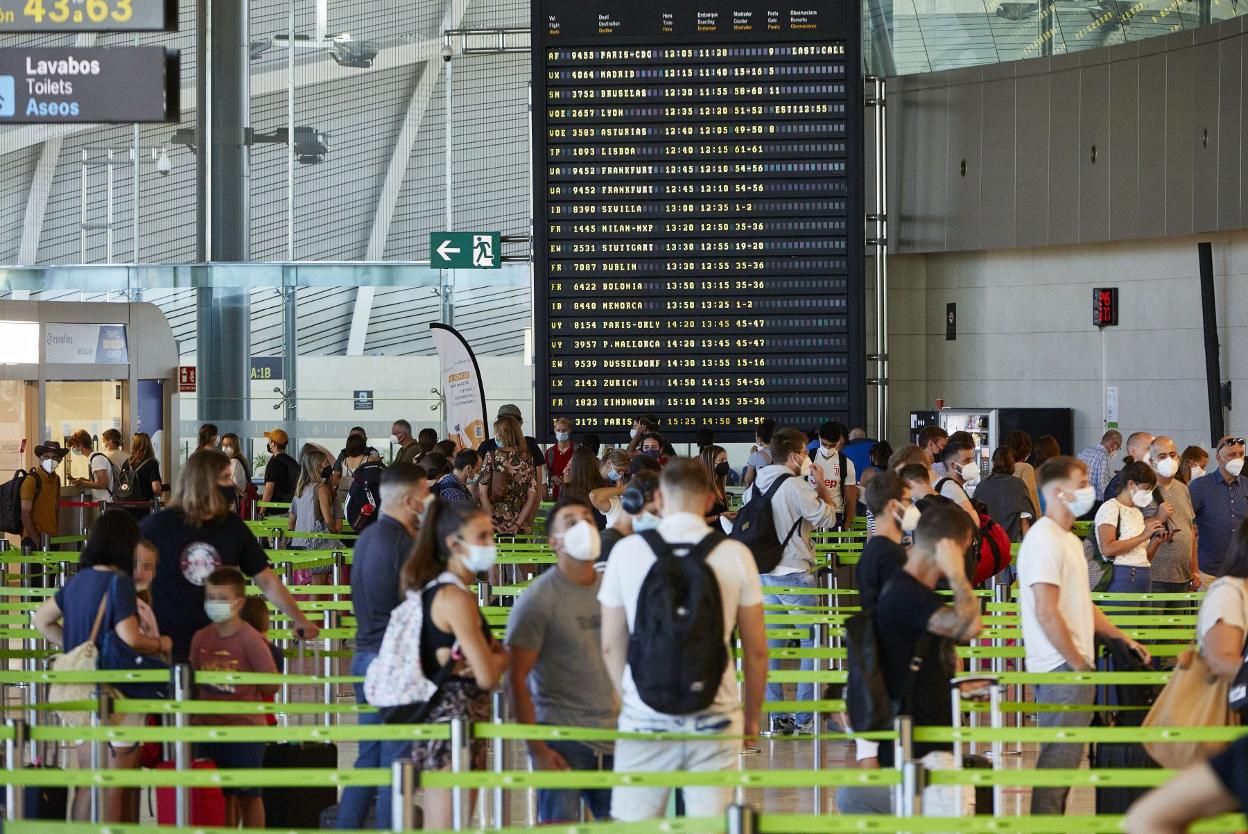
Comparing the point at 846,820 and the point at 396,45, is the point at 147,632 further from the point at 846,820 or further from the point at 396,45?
the point at 396,45

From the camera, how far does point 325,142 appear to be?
25.8 m

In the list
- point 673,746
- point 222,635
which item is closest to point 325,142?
point 222,635

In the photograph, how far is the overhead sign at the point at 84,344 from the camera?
68.6 feet

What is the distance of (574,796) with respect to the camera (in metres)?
5.94

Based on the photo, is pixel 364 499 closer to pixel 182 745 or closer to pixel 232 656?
pixel 232 656

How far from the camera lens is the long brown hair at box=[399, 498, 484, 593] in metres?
5.68

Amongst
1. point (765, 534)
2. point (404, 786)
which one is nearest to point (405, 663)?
point (404, 786)

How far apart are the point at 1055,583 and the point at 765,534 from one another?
137 inches

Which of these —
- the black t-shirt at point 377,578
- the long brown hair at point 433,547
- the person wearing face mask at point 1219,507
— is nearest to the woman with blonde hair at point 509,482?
the person wearing face mask at point 1219,507

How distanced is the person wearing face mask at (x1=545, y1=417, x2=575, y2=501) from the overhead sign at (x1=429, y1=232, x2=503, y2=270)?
537cm

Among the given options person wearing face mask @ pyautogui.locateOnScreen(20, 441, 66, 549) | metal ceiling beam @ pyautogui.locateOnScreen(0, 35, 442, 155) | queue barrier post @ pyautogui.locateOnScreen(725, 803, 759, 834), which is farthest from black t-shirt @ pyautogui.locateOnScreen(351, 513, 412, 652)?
metal ceiling beam @ pyautogui.locateOnScreen(0, 35, 442, 155)

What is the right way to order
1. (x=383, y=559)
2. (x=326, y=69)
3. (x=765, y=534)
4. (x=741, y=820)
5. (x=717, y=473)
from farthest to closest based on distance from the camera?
(x=326, y=69) → (x=717, y=473) → (x=765, y=534) → (x=383, y=559) → (x=741, y=820)

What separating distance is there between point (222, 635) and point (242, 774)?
2398mm

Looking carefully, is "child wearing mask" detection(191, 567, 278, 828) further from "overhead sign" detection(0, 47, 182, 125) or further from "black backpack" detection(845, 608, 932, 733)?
"overhead sign" detection(0, 47, 182, 125)
